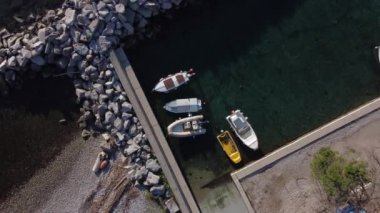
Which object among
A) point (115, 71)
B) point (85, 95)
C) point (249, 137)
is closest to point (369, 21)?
point (249, 137)

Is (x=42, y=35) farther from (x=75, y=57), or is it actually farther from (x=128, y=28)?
(x=128, y=28)

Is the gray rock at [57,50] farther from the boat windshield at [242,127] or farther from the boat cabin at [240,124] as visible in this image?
the boat windshield at [242,127]

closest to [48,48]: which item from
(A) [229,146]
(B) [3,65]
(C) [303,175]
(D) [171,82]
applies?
(B) [3,65]

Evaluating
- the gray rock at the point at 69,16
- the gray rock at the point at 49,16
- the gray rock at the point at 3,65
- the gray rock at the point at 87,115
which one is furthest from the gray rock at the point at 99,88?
the gray rock at the point at 3,65

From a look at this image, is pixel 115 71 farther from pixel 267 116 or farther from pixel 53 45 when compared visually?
pixel 267 116

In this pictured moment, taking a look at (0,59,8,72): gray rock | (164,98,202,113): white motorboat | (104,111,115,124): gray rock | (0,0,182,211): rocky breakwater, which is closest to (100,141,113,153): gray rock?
(0,0,182,211): rocky breakwater

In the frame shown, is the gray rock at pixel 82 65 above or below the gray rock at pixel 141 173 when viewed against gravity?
above

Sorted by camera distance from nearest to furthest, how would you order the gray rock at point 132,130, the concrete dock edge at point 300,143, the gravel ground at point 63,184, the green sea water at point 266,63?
the concrete dock edge at point 300,143
the gray rock at point 132,130
the green sea water at point 266,63
the gravel ground at point 63,184
